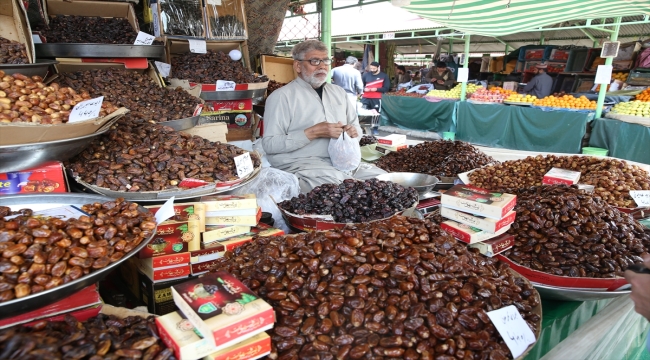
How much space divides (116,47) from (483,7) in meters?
4.98

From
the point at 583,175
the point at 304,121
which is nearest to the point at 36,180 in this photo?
the point at 304,121

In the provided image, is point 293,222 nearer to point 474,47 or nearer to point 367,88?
point 367,88

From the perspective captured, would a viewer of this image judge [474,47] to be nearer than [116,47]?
No

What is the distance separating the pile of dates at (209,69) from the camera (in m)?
3.46

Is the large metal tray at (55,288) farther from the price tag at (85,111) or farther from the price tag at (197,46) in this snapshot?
the price tag at (197,46)

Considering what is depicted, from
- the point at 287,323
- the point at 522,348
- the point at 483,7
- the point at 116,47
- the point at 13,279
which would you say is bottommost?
the point at 522,348

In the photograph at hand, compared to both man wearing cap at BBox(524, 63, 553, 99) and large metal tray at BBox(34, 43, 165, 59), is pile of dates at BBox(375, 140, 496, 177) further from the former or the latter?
man wearing cap at BBox(524, 63, 553, 99)

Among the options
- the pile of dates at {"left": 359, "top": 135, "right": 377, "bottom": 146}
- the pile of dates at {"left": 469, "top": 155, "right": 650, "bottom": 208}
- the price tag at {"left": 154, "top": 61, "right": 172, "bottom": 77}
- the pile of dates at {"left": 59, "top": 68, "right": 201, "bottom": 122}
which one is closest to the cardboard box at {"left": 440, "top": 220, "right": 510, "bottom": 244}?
the pile of dates at {"left": 469, "top": 155, "right": 650, "bottom": 208}

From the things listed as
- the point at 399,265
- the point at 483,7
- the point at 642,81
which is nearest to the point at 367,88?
the point at 483,7

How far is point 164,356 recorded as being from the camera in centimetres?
93

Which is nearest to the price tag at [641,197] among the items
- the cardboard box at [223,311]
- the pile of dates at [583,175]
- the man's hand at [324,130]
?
the pile of dates at [583,175]

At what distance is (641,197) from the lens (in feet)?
8.09

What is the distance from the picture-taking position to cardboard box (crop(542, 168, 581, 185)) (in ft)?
8.49

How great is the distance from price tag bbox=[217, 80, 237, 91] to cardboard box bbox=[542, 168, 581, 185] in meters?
2.50
